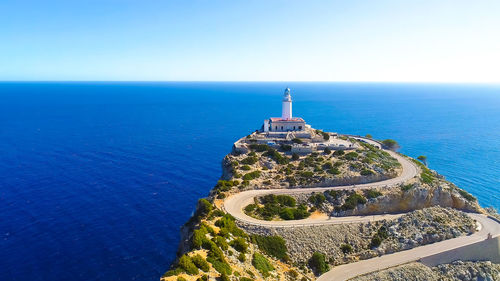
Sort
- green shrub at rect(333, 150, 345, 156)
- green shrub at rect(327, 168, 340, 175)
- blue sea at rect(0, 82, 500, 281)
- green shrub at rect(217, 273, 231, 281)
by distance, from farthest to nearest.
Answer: green shrub at rect(333, 150, 345, 156), green shrub at rect(327, 168, 340, 175), blue sea at rect(0, 82, 500, 281), green shrub at rect(217, 273, 231, 281)

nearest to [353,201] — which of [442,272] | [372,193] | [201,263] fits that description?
[372,193]

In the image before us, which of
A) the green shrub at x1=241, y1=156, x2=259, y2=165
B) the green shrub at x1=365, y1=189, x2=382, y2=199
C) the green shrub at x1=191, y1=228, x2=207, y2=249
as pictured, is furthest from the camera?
the green shrub at x1=241, y1=156, x2=259, y2=165

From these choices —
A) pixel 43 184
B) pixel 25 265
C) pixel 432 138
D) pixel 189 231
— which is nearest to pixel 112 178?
pixel 43 184

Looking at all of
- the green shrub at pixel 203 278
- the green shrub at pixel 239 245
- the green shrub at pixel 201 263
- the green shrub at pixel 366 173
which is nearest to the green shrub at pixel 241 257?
the green shrub at pixel 239 245

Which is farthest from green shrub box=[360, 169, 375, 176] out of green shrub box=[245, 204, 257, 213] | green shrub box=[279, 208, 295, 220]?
green shrub box=[245, 204, 257, 213]

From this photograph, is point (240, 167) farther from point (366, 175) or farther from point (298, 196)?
point (366, 175)

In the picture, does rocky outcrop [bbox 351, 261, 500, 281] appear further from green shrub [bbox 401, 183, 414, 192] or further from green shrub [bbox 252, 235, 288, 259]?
green shrub [bbox 401, 183, 414, 192]
